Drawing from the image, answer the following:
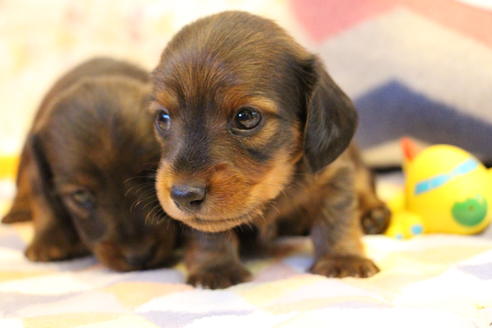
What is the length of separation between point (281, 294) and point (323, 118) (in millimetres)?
667

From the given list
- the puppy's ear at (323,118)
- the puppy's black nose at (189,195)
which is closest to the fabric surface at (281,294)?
the puppy's black nose at (189,195)

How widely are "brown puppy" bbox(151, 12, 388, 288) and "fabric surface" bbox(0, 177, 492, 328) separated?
5.2 inches

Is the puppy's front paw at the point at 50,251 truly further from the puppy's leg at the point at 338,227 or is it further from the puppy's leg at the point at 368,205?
the puppy's leg at the point at 368,205

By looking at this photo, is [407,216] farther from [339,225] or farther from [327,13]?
[327,13]

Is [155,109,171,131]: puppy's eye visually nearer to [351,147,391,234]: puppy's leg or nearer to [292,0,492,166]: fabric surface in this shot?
[351,147,391,234]: puppy's leg

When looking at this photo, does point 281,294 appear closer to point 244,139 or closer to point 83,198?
point 244,139

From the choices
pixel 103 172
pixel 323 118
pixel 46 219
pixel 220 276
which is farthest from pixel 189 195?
pixel 46 219

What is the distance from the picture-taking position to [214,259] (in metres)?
2.57

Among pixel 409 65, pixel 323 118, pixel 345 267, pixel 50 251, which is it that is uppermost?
pixel 409 65

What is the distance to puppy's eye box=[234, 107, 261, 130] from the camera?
2.27 meters

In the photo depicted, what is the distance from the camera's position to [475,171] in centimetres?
287

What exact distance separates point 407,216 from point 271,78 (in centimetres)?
111

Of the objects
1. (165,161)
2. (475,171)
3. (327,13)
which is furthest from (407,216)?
(327,13)

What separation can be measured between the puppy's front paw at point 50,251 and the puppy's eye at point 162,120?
2.88 ft
